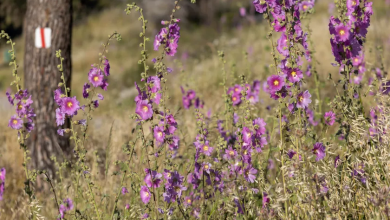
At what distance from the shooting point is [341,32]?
2.19 m

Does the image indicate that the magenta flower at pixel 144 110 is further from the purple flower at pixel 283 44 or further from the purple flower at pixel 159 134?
the purple flower at pixel 283 44

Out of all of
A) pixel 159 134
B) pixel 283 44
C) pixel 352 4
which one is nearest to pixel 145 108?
pixel 159 134

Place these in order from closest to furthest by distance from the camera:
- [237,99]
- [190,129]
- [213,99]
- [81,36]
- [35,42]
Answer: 1. [237,99]
2. [35,42]
3. [190,129]
4. [213,99]
5. [81,36]

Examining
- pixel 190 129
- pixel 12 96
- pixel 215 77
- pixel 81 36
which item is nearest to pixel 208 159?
pixel 12 96

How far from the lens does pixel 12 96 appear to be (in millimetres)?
2584

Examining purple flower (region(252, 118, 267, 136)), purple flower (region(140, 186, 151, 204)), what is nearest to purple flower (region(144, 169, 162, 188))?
purple flower (region(140, 186, 151, 204))

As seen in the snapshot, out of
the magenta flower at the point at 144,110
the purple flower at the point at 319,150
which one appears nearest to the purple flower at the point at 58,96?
the magenta flower at the point at 144,110

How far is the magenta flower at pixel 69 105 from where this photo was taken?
2248 millimetres

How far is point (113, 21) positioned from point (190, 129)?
21512 mm

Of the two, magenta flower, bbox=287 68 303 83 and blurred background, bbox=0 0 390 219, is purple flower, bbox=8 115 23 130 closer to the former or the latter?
blurred background, bbox=0 0 390 219

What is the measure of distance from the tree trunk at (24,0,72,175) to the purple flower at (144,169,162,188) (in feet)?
8.21

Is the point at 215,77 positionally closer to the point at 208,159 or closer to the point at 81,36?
the point at 208,159

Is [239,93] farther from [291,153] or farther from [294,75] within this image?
[294,75]

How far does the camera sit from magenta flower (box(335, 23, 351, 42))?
2.17 m
